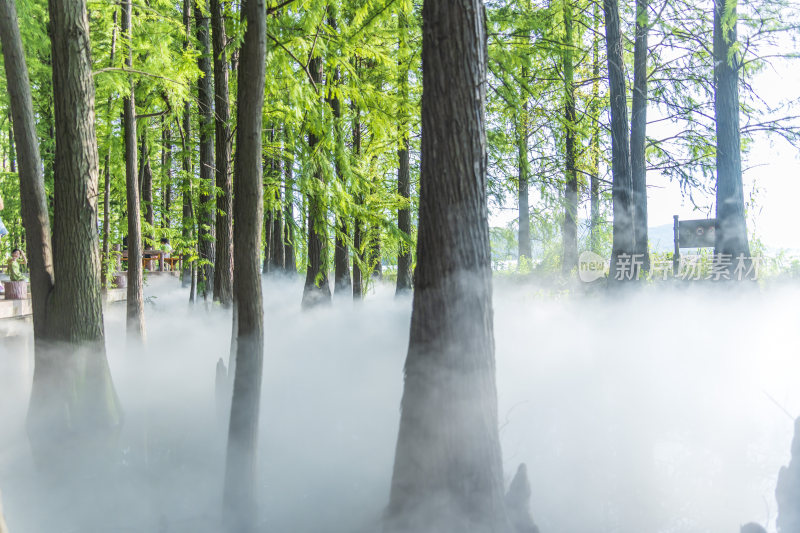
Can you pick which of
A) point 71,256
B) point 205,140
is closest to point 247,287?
point 71,256

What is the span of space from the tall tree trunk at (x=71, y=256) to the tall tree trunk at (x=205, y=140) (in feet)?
14.5

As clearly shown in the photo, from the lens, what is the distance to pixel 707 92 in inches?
539

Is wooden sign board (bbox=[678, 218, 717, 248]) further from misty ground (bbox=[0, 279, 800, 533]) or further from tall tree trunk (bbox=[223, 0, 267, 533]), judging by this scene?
tall tree trunk (bbox=[223, 0, 267, 533])

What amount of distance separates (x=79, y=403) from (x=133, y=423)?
1265mm

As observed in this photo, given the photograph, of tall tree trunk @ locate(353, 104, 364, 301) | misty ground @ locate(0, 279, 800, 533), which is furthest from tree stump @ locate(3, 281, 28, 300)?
tall tree trunk @ locate(353, 104, 364, 301)

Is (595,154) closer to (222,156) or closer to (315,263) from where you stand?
(315,263)

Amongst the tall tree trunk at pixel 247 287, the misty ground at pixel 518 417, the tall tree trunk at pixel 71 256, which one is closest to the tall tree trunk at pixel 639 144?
the misty ground at pixel 518 417

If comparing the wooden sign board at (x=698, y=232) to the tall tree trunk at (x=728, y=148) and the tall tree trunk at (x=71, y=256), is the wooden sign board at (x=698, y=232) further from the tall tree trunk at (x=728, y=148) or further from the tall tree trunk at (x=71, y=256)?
the tall tree trunk at (x=71, y=256)

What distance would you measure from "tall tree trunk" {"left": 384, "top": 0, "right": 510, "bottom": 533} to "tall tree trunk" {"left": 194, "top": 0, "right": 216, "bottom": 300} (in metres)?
8.23

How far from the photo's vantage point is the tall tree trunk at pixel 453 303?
14.4 feet

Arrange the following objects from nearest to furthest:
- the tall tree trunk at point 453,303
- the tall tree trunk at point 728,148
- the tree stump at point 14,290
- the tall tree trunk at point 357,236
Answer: the tall tree trunk at point 453,303 → the tree stump at point 14,290 → the tall tree trunk at point 728,148 → the tall tree trunk at point 357,236

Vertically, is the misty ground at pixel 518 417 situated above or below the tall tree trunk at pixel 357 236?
below

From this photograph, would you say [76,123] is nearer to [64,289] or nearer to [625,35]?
[64,289]

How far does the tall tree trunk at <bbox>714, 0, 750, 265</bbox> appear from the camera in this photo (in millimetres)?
11000
